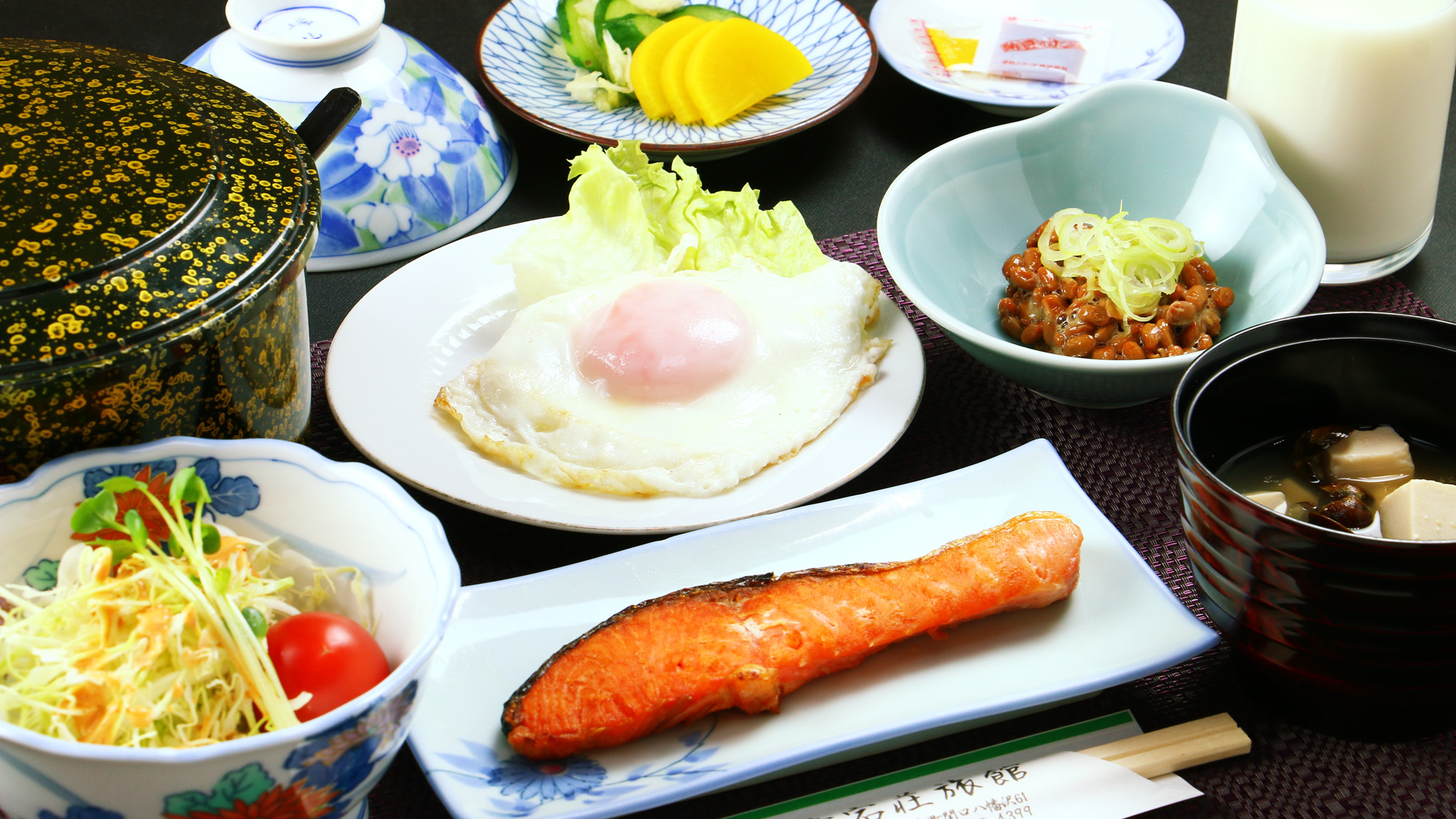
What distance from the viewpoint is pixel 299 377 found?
4.57 ft

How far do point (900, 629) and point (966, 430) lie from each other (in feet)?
1.73

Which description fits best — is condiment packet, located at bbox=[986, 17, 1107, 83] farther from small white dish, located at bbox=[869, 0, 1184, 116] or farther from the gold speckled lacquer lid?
the gold speckled lacquer lid

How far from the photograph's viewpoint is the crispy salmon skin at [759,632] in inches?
44.3

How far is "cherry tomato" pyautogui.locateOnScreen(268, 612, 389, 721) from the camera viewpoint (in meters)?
1.01

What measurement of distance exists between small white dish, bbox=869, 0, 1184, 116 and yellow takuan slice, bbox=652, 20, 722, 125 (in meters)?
0.46

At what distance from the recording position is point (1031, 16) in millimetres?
2674

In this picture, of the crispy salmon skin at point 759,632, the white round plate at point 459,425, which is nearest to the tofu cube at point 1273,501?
the crispy salmon skin at point 759,632

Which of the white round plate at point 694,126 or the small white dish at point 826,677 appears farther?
the white round plate at point 694,126

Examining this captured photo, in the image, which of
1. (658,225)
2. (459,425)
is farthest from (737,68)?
(459,425)

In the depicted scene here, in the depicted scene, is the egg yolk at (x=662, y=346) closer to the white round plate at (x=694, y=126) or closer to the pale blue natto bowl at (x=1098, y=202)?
the pale blue natto bowl at (x=1098, y=202)

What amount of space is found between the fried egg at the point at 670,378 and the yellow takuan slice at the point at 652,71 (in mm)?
589

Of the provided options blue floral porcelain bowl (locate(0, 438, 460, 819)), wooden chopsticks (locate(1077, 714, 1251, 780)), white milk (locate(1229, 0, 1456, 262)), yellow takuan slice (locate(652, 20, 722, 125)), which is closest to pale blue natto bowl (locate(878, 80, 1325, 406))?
white milk (locate(1229, 0, 1456, 262))

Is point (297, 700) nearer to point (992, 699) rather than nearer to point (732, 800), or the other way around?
point (732, 800)

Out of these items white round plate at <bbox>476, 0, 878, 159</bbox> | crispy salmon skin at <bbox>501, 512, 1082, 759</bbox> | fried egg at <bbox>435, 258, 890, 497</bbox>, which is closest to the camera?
crispy salmon skin at <bbox>501, 512, 1082, 759</bbox>
